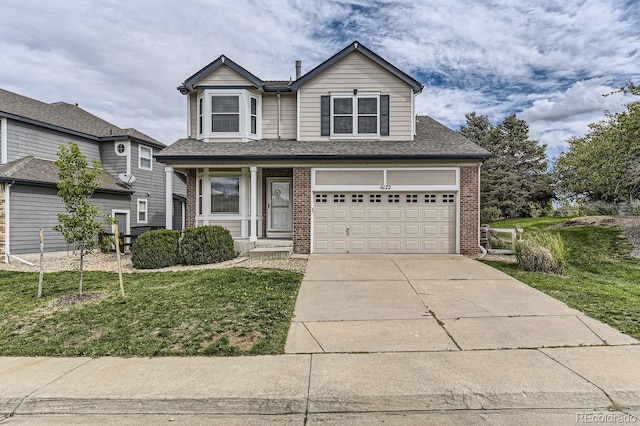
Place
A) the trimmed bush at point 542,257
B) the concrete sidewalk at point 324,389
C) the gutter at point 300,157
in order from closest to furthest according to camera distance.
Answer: the concrete sidewalk at point 324,389 → the trimmed bush at point 542,257 → the gutter at point 300,157

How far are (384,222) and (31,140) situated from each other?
14.9 m

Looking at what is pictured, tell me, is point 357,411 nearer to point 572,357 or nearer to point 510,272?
point 572,357

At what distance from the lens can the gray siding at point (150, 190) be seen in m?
17.8

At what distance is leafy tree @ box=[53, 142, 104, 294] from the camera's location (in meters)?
6.82

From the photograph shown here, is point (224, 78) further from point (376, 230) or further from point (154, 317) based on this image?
point (154, 317)

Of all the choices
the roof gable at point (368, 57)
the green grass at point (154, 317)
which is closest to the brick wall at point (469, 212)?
the roof gable at point (368, 57)

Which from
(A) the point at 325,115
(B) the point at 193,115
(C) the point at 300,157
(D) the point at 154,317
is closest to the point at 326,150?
(C) the point at 300,157

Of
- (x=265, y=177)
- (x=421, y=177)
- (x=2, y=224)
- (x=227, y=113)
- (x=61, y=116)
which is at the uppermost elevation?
(x=61, y=116)

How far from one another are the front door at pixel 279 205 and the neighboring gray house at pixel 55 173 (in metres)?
3.51

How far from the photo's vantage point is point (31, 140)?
14594mm

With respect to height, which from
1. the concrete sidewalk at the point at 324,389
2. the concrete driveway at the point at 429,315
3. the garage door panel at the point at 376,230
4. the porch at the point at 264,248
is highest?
the garage door panel at the point at 376,230

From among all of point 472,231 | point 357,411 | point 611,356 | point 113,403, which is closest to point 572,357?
point 611,356

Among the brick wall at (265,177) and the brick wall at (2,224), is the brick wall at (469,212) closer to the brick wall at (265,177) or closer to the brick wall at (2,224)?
the brick wall at (265,177)

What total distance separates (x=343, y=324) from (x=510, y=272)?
5783 millimetres
